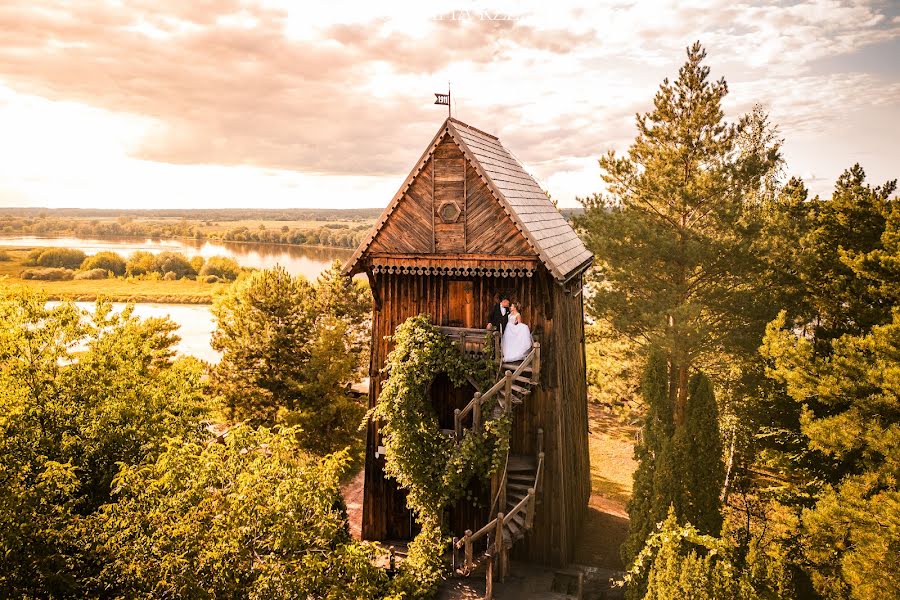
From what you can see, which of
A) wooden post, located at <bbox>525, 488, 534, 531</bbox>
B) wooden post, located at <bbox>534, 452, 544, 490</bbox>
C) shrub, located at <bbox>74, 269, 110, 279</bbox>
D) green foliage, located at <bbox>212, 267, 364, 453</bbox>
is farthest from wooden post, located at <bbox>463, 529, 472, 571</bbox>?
Answer: shrub, located at <bbox>74, 269, 110, 279</bbox>

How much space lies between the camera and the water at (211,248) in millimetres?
59081

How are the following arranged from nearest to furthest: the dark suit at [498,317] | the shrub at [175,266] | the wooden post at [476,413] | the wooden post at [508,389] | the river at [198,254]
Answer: the wooden post at [508,389], the wooden post at [476,413], the dark suit at [498,317], the river at [198,254], the shrub at [175,266]

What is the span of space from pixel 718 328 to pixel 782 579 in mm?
14398

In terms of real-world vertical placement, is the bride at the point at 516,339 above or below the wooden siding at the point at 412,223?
below

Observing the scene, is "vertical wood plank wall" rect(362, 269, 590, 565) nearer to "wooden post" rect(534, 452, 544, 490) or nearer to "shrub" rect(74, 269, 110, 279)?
"wooden post" rect(534, 452, 544, 490)

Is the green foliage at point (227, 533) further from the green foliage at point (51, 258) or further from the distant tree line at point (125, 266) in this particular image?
the green foliage at point (51, 258)

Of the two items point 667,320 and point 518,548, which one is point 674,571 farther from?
point 667,320

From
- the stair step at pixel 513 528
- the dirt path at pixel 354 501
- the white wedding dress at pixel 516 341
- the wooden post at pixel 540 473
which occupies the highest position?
the white wedding dress at pixel 516 341

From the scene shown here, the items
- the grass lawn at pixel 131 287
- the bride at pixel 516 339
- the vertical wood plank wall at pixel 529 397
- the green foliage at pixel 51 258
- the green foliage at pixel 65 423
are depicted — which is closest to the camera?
the green foliage at pixel 65 423

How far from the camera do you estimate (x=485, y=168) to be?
15625 millimetres

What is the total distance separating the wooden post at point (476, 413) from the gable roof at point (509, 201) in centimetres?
392

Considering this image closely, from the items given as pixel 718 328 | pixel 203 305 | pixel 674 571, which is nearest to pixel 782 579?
pixel 674 571

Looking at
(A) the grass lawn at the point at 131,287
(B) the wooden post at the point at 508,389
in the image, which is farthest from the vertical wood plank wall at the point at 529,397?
(A) the grass lawn at the point at 131,287

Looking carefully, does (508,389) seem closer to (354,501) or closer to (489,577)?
(489,577)
